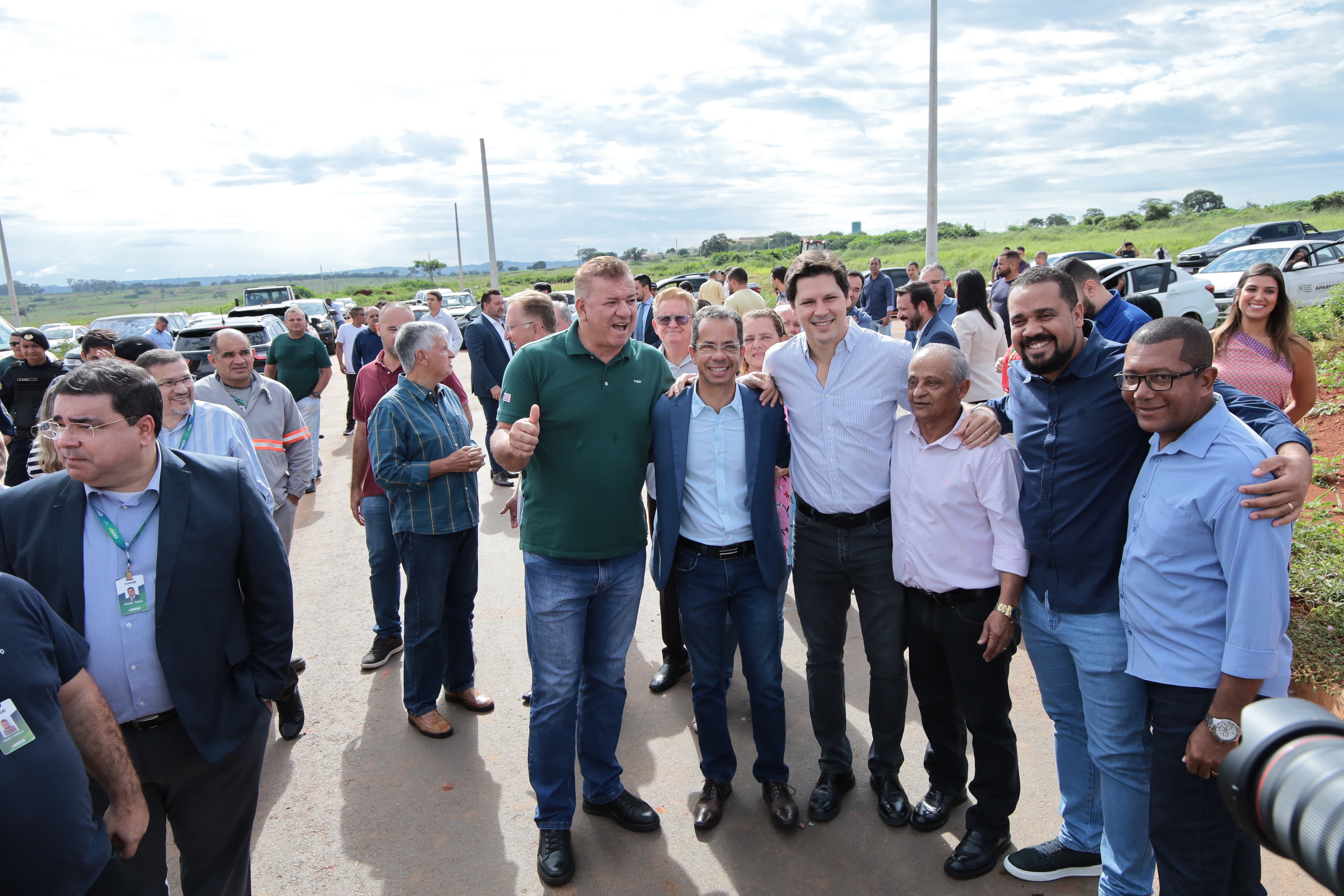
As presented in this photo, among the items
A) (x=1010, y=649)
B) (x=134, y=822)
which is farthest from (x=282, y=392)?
(x=1010, y=649)

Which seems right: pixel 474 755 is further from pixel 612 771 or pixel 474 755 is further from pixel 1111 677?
pixel 1111 677

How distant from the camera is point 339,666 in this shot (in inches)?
195

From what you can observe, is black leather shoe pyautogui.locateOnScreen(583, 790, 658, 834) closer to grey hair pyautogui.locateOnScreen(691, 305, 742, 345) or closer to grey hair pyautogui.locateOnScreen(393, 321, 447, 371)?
grey hair pyautogui.locateOnScreen(691, 305, 742, 345)

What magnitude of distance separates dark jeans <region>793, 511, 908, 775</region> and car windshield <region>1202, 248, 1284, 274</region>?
48.5ft

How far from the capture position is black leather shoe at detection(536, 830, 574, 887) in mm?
3018

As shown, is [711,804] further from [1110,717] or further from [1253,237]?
[1253,237]

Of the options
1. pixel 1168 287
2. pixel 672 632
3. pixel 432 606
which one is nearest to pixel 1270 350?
pixel 672 632

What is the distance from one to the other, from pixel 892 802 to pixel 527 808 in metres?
1.66

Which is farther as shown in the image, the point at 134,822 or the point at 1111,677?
the point at 1111,677

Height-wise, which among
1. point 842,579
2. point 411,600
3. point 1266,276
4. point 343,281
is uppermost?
point 343,281

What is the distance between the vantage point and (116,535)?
2.38 meters

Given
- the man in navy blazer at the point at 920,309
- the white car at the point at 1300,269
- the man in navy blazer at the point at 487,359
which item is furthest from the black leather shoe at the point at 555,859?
→ the white car at the point at 1300,269

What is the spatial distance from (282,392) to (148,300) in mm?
112434

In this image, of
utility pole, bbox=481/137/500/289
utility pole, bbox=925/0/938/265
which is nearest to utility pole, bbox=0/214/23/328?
utility pole, bbox=481/137/500/289
